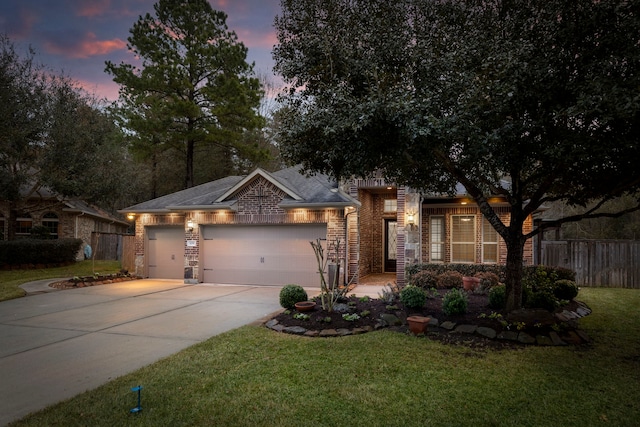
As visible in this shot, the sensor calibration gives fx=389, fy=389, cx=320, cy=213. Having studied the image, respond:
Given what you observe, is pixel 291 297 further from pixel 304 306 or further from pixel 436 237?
pixel 436 237

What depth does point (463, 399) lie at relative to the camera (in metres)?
4.20

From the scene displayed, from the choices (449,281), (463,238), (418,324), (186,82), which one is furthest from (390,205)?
(186,82)

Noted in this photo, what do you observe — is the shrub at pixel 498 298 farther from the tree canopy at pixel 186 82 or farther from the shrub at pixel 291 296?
the tree canopy at pixel 186 82

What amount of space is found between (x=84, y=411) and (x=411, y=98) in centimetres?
567

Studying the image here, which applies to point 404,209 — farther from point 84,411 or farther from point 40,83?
point 40,83

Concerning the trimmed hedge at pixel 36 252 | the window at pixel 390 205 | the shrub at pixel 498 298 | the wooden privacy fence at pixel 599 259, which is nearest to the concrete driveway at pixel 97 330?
the shrub at pixel 498 298

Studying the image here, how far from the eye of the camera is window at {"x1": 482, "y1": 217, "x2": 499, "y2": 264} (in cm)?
1371

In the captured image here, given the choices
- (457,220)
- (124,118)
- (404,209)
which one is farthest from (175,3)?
(457,220)

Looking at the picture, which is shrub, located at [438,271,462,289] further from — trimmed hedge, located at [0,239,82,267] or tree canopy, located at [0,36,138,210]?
trimmed hedge, located at [0,239,82,267]

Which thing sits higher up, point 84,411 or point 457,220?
point 457,220

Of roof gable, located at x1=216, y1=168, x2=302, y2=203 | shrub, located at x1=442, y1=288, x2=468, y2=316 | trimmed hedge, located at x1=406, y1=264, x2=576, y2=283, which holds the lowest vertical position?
shrub, located at x1=442, y1=288, x2=468, y2=316

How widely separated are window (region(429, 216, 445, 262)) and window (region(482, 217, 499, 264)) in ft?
4.56

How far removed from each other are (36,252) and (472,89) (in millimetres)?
19636

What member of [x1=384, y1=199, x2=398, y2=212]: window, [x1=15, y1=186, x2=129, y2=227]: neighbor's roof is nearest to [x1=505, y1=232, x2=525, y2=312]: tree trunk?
[x1=384, y1=199, x2=398, y2=212]: window
